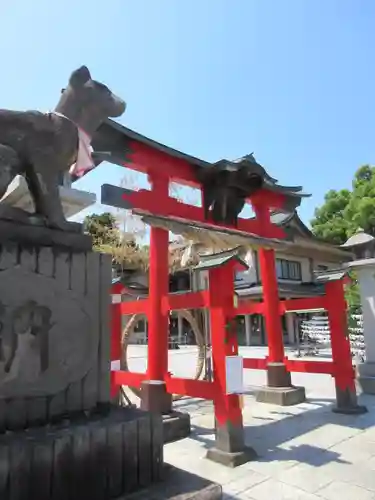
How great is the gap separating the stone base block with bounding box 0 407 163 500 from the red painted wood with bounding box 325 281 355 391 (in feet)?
15.7

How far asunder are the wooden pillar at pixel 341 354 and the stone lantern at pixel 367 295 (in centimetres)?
203

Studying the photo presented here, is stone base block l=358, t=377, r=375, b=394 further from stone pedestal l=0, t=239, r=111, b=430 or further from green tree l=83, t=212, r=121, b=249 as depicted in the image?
green tree l=83, t=212, r=121, b=249

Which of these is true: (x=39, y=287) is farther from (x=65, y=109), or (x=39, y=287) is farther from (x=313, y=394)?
(x=313, y=394)

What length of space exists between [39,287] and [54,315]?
7.7 inches

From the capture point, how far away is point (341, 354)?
636 centimetres

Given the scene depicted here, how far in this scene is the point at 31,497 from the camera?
1842 millimetres

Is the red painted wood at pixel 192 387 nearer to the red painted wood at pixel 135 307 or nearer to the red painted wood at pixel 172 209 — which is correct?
the red painted wood at pixel 135 307

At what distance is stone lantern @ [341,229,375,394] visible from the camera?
8.24 metres

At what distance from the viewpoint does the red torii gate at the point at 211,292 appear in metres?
4.43

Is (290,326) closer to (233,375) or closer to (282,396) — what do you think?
(282,396)

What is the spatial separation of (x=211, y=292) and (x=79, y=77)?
2.71m

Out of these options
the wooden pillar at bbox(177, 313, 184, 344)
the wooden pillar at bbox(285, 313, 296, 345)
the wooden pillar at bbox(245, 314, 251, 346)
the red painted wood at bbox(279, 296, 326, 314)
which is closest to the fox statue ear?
the red painted wood at bbox(279, 296, 326, 314)

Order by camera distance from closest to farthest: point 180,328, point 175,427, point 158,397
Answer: point 175,427, point 158,397, point 180,328

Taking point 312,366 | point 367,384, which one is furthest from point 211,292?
point 367,384
